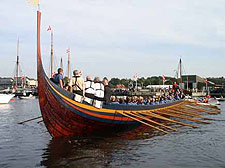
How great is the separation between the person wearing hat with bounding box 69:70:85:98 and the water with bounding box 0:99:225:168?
2.00 m

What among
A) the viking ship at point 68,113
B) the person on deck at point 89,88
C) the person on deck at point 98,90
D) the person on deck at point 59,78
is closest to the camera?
the viking ship at point 68,113

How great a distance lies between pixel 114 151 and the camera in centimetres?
984

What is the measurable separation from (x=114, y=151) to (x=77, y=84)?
9.56ft

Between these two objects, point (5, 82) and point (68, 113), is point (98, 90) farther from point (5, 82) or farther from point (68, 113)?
point (5, 82)

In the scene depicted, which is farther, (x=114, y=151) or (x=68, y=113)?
(x=68, y=113)

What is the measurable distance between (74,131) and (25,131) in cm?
449

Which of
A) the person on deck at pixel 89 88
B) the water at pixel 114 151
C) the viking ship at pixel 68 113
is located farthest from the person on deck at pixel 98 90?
the water at pixel 114 151

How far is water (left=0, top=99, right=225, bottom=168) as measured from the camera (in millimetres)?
8422

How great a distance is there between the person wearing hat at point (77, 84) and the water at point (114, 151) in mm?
1999

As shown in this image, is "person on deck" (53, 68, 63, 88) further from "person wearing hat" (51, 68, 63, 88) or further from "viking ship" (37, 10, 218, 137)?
"viking ship" (37, 10, 218, 137)

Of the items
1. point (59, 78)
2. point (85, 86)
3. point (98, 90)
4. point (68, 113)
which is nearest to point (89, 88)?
point (85, 86)

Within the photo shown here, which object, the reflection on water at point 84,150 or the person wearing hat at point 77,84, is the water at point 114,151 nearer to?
the reflection on water at point 84,150

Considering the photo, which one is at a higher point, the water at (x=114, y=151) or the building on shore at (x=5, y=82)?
the building on shore at (x=5, y=82)

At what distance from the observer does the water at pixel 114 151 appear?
8422mm
